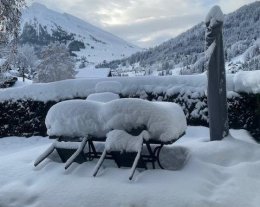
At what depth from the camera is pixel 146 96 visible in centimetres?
1154

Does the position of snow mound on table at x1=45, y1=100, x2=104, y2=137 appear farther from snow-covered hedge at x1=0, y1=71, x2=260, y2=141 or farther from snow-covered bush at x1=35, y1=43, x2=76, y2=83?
snow-covered bush at x1=35, y1=43, x2=76, y2=83

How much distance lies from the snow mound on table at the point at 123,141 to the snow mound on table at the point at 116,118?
0.10m

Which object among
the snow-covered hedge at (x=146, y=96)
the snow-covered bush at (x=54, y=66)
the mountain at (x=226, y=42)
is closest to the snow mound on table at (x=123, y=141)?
the snow-covered hedge at (x=146, y=96)

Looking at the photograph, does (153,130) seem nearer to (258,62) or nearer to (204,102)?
(204,102)

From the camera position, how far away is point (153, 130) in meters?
6.04

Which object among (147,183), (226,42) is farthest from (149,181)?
(226,42)

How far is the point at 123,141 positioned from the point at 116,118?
16.3 inches

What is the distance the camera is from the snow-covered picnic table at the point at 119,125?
19.9ft

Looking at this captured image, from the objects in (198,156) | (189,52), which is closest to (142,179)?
(198,156)

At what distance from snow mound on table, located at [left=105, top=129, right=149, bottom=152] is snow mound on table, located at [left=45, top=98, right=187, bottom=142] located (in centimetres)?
10

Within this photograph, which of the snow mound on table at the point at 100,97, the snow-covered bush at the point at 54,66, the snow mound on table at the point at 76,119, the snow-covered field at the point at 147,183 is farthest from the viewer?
the snow-covered bush at the point at 54,66

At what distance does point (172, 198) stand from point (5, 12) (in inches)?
341

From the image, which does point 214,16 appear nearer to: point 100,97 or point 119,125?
point 119,125

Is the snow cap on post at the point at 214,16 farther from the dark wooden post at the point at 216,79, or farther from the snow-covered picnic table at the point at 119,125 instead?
the snow-covered picnic table at the point at 119,125
